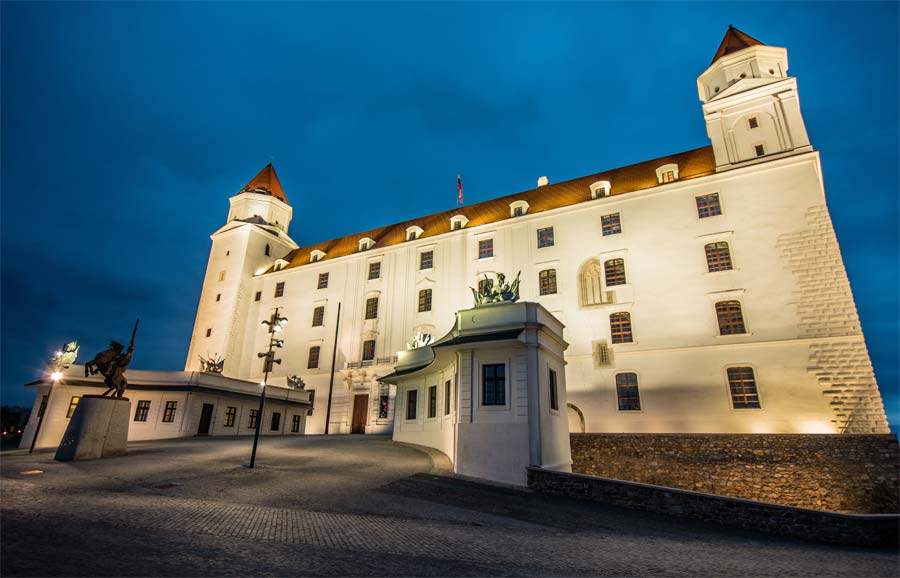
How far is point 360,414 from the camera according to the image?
3384 cm

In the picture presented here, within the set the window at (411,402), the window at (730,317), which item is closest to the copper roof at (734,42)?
the window at (730,317)

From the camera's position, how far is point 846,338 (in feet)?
70.1

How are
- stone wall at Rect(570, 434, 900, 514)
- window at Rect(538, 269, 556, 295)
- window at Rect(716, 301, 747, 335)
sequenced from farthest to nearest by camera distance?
window at Rect(538, 269, 556, 295) → window at Rect(716, 301, 747, 335) → stone wall at Rect(570, 434, 900, 514)

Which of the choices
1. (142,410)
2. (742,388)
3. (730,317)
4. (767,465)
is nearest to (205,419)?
→ (142,410)

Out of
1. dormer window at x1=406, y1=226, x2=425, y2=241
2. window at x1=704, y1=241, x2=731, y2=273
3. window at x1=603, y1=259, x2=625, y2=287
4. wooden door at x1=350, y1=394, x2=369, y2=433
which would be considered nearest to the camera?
window at x1=704, y1=241, x2=731, y2=273

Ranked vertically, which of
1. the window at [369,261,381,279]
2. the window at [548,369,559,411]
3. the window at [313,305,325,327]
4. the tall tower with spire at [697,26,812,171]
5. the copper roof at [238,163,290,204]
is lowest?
the window at [548,369,559,411]

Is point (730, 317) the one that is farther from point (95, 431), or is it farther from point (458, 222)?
point (95, 431)

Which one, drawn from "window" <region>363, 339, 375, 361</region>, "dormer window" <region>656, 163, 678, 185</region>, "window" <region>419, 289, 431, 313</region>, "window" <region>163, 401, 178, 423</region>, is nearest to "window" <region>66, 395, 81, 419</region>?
"window" <region>163, 401, 178, 423</region>

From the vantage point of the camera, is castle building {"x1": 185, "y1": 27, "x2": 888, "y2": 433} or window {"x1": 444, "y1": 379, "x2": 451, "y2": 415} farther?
castle building {"x1": 185, "y1": 27, "x2": 888, "y2": 433}

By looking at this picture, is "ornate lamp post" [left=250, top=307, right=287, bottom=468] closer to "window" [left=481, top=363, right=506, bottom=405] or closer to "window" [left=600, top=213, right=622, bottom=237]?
"window" [left=481, top=363, right=506, bottom=405]

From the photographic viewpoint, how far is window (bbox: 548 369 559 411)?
16.8 meters

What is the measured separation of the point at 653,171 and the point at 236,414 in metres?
34.2

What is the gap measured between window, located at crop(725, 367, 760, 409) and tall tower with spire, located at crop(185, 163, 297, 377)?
38.7m

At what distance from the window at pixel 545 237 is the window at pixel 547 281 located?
82.2 inches
